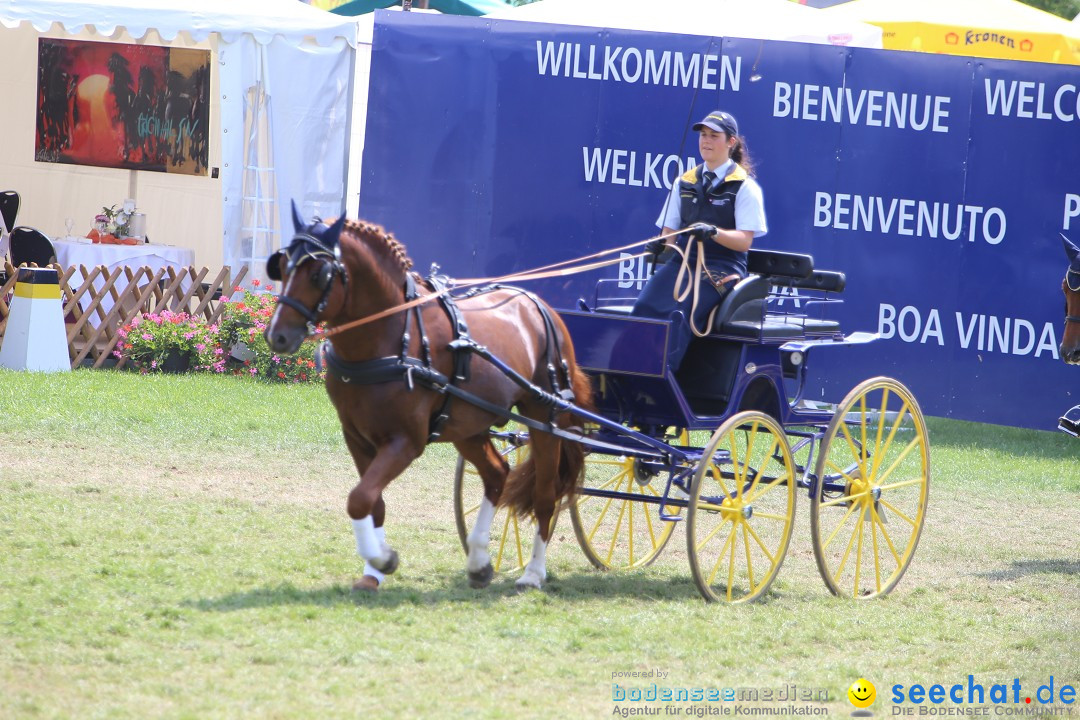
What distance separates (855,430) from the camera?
10.7m

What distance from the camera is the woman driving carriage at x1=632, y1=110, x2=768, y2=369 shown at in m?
6.07

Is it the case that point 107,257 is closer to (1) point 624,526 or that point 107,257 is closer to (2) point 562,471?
(1) point 624,526

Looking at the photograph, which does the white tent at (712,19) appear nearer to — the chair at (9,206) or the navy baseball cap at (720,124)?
the chair at (9,206)

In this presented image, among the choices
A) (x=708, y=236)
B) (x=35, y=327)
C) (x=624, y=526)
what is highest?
(x=708, y=236)

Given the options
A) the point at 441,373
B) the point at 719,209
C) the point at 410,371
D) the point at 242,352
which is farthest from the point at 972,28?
the point at 410,371

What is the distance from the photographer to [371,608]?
5.23 meters

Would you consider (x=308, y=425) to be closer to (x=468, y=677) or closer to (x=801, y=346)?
(x=801, y=346)

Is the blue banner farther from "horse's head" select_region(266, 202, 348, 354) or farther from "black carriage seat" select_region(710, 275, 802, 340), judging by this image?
"horse's head" select_region(266, 202, 348, 354)

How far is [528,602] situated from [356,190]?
25.3 feet

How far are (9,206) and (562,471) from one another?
10599 mm

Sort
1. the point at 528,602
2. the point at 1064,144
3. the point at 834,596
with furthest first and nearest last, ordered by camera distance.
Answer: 1. the point at 1064,144
2. the point at 834,596
3. the point at 528,602

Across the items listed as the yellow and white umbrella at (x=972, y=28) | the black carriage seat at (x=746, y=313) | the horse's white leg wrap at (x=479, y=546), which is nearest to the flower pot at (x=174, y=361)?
the horse's white leg wrap at (x=479, y=546)

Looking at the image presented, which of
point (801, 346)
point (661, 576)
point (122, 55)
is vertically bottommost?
point (661, 576)

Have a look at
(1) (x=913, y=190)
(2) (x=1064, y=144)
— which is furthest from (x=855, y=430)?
(2) (x=1064, y=144)
